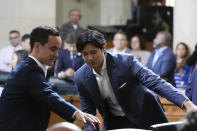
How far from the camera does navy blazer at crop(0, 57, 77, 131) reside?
3107mm

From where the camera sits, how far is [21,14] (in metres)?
9.88

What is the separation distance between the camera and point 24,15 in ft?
32.3

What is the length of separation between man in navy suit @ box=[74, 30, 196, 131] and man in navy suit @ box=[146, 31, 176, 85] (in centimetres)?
290

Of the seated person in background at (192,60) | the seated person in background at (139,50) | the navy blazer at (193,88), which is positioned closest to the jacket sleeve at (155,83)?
the navy blazer at (193,88)

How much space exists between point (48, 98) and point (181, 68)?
189 inches

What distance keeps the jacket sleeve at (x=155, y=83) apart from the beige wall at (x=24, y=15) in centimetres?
636

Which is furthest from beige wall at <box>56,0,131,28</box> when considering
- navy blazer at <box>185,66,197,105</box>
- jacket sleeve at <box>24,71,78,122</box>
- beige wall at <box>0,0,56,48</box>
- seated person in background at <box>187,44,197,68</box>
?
jacket sleeve at <box>24,71,78,122</box>

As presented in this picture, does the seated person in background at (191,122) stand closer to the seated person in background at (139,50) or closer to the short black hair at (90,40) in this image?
the short black hair at (90,40)

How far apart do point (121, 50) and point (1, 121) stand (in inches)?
178

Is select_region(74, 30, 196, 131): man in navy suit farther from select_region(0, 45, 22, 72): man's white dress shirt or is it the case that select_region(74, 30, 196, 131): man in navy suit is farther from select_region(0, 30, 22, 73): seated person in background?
select_region(0, 30, 22, 73): seated person in background

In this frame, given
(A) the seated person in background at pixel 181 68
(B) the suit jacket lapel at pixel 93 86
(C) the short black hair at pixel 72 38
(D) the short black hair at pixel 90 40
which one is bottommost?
(A) the seated person in background at pixel 181 68

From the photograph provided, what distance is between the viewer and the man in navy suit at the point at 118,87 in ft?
11.7

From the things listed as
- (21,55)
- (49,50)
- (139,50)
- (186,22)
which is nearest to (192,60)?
(186,22)

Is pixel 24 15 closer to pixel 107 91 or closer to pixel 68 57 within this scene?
pixel 68 57
